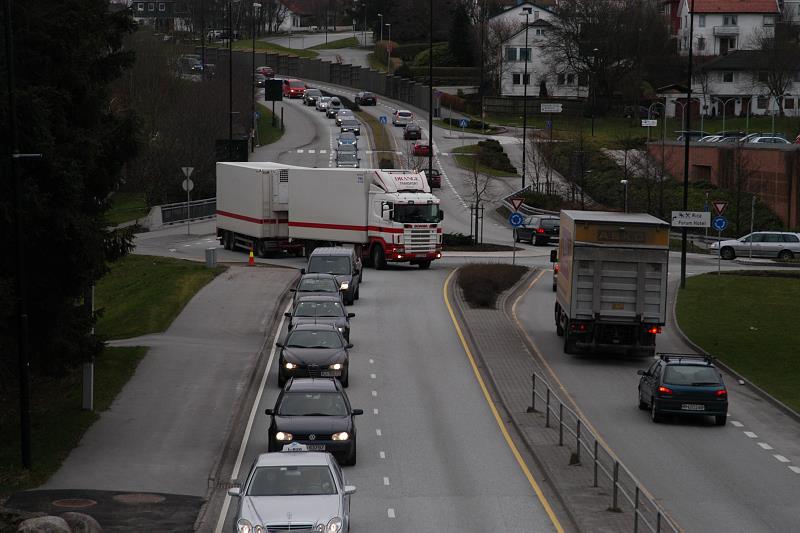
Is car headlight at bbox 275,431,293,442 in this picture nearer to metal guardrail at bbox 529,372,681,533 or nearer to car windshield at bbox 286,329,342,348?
metal guardrail at bbox 529,372,681,533

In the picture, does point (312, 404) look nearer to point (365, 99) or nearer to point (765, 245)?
point (765, 245)

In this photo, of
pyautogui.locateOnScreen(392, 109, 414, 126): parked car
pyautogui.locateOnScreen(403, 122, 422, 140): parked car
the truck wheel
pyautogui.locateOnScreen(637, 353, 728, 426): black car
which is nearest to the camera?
pyautogui.locateOnScreen(637, 353, 728, 426): black car

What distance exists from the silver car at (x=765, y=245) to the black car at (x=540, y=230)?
920 centimetres

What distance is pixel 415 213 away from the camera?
4975 centimetres

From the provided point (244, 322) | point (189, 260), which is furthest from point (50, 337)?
point (189, 260)

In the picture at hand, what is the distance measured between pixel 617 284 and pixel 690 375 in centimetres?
638

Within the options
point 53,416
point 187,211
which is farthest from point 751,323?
point 187,211

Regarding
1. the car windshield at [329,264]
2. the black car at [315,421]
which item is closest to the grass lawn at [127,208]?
the car windshield at [329,264]

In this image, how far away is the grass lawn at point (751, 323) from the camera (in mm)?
32625

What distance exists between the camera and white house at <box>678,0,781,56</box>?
136625mm

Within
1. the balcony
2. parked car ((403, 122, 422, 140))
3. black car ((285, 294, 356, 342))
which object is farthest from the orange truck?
the balcony

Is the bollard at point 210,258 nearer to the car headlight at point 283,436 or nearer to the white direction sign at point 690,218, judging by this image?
the white direction sign at point 690,218

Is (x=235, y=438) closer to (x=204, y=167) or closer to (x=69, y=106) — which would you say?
(x=69, y=106)

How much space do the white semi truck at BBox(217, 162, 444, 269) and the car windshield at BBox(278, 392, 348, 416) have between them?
89.3ft
